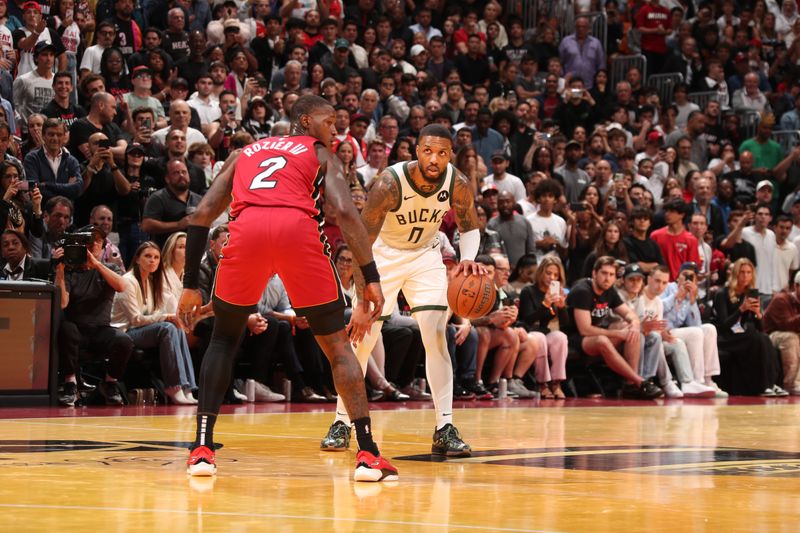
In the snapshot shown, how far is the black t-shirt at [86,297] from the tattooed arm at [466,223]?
4219 millimetres

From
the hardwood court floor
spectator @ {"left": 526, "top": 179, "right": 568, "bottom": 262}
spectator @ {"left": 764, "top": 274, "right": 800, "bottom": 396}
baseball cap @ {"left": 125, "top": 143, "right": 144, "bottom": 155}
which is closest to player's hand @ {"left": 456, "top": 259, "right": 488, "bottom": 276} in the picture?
the hardwood court floor

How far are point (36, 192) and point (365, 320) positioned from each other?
227 inches

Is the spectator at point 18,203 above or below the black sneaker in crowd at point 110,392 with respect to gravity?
above

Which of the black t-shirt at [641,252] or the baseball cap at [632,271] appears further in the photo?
the black t-shirt at [641,252]

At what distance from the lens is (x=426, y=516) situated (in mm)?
4809

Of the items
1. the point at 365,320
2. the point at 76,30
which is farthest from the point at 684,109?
the point at 365,320

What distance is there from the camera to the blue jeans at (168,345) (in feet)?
35.3

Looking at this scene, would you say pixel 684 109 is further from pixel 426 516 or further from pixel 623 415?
pixel 426 516

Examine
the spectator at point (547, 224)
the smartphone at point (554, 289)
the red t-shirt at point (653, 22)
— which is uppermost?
the red t-shirt at point (653, 22)

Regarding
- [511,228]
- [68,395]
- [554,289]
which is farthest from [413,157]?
[68,395]

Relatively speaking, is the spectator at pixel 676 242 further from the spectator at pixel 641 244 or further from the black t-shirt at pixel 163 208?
the black t-shirt at pixel 163 208

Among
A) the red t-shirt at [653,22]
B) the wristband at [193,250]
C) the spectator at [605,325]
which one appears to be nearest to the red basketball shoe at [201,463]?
the wristband at [193,250]

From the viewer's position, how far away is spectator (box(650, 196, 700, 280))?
586 inches

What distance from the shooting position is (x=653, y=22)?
21578 mm
